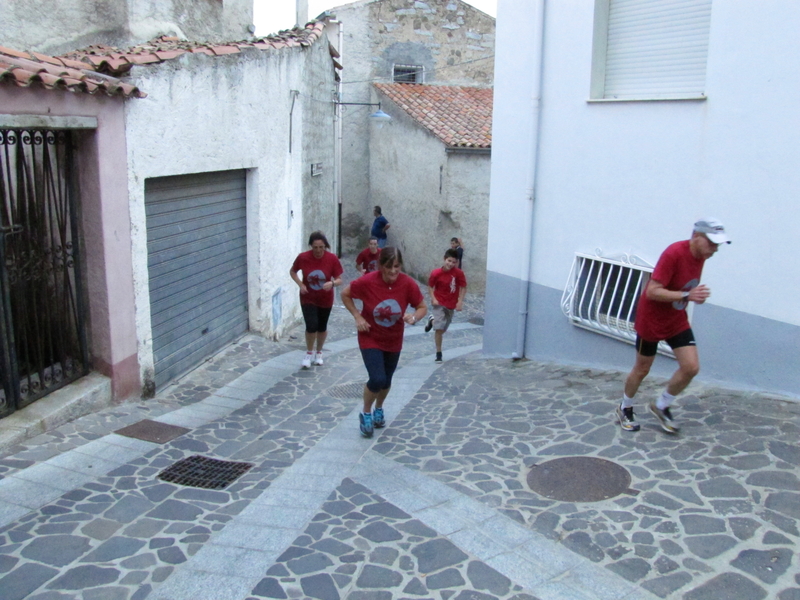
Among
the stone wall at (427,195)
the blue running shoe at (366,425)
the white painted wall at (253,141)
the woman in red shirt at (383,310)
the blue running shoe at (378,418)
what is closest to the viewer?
the woman in red shirt at (383,310)

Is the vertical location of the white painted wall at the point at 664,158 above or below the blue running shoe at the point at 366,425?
above

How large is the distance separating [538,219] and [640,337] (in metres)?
3.55

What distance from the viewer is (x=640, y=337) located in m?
5.56

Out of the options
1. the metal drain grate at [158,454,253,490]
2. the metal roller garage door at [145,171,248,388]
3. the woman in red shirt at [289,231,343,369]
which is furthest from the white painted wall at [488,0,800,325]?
the metal drain grate at [158,454,253,490]

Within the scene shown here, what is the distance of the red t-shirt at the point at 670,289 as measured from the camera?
520cm

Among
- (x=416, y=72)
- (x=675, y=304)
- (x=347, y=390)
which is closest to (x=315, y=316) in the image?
(x=347, y=390)

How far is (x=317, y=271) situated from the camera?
28.0 ft

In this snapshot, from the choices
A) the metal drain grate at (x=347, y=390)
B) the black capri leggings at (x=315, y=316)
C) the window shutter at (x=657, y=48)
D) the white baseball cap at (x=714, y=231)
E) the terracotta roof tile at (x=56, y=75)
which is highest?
the window shutter at (x=657, y=48)

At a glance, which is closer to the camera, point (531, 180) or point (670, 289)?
point (670, 289)

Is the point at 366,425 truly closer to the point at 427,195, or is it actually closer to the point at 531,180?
the point at 531,180

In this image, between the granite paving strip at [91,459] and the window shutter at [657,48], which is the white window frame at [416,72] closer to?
the window shutter at [657,48]

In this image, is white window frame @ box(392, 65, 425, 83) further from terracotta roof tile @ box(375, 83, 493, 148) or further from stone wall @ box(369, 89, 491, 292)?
stone wall @ box(369, 89, 491, 292)

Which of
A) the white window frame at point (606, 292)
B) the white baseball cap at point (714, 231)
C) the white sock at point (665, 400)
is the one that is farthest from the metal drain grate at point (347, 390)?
the white baseball cap at point (714, 231)

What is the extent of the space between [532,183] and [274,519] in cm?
558
